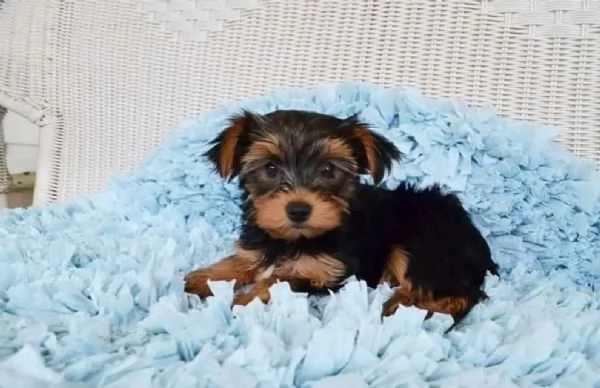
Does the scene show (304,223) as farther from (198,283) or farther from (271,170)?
(198,283)

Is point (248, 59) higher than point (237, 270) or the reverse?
higher

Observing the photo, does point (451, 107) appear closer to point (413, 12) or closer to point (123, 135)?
point (413, 12)

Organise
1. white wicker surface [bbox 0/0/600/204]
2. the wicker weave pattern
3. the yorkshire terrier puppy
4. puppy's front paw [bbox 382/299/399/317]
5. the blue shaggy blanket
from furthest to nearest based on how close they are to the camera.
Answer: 1. the wicker weave pattern
2. white wicker surface [bbox 0/0/600/204]
3. the yorkshire terrier puppy
4. puppy's front paw [bbox 382/299/399/317]
5. the blue shaggy blanket

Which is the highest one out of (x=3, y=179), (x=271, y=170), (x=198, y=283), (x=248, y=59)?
(x=248, y=59)

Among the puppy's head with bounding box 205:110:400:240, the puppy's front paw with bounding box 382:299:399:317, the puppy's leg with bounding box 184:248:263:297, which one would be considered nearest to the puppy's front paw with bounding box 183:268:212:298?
the puppy's leg with bounding box 184:248:263:297

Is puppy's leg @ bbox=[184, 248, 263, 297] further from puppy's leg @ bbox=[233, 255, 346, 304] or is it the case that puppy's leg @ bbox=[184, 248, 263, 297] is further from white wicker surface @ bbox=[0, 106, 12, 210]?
white wicker surface @ bbox=[0, 106, 12, 210]

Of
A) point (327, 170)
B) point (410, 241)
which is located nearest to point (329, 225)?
point (327, 170)

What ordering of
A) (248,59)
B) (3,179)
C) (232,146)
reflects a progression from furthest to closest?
(3,179), (248,59), (232,146)
